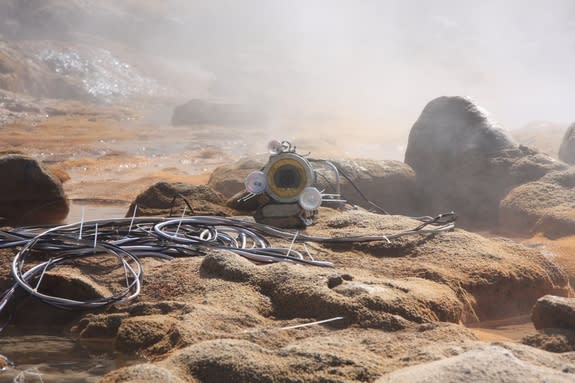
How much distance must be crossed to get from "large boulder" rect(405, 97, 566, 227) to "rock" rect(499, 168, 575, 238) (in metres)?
0.28

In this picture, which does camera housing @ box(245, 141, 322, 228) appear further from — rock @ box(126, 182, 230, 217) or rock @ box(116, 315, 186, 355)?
rock @ box(116, 315, 186, 355)

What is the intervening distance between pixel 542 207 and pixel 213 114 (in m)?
15.2

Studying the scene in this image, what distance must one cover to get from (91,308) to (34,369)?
72 centimetres

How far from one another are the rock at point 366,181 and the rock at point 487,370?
543 cm

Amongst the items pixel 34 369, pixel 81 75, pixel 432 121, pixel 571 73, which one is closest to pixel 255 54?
pixel 81 75

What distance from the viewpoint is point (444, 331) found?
11.5 ft

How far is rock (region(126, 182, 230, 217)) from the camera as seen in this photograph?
6.73m

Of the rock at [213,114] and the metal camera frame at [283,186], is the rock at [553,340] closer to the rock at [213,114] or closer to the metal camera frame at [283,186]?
the metal camera frame at [283,186]

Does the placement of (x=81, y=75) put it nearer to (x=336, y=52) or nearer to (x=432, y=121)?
(x=336, y=52)

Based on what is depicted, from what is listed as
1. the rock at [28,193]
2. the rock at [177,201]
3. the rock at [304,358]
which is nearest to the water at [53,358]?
the rock at [304,358]

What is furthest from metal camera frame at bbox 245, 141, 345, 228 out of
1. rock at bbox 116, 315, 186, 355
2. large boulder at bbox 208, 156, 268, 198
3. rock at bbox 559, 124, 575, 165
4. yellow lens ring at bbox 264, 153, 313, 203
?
rock at bbox 559, 124, 575, 165

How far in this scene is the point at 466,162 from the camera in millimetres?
9727

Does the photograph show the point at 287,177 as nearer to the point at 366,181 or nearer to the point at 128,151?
the point at 366,181

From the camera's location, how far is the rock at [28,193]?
744 cm
